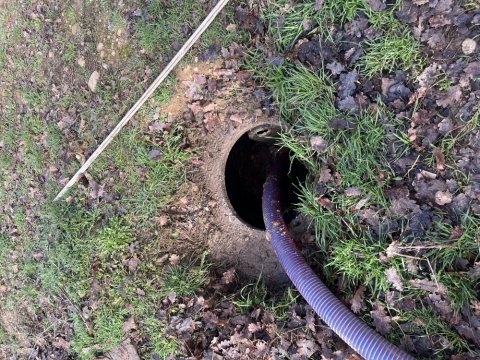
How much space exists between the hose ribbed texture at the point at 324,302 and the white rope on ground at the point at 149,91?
1.37 m

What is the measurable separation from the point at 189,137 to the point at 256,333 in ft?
5.41

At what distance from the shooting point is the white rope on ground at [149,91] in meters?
3.27

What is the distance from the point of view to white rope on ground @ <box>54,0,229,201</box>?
3.27 metres

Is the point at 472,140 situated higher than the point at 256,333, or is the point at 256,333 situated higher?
the point at 472,140

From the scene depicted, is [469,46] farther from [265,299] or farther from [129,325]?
[129,325]

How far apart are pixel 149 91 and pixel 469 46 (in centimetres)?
236

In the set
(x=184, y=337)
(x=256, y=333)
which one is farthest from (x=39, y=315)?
(x=256, y=333)

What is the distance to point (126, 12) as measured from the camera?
12.3 ft

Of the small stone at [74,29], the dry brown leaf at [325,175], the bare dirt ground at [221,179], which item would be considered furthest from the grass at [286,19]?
the small stone at [74,29]

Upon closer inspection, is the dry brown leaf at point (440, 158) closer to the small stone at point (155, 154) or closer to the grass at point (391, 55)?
the grass at point (391, 55)

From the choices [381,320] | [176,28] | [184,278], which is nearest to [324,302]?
[381,320]

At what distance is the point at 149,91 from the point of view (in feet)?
11.4

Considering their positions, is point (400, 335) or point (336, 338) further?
point (336, 338)

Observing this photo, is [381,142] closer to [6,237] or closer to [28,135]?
[28,135]
